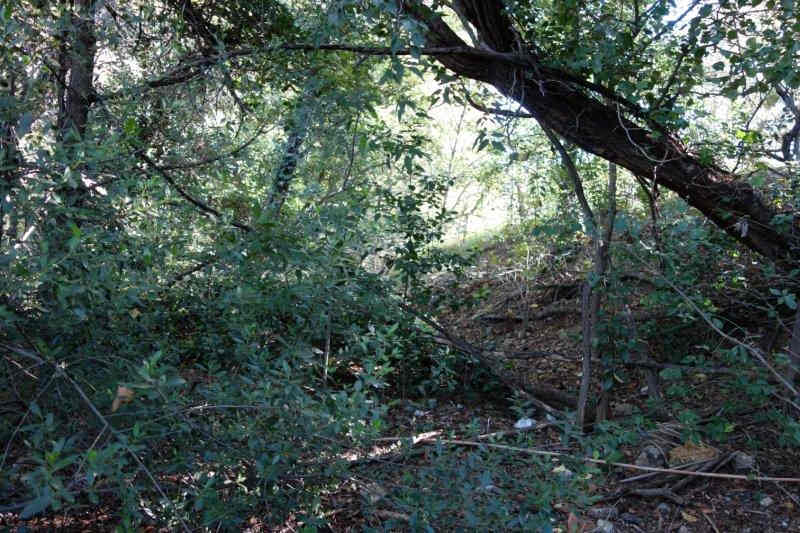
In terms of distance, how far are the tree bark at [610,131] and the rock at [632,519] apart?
181 centimetres

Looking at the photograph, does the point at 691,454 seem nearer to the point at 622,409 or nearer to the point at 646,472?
the point at 646,472

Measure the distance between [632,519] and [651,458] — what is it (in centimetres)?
58

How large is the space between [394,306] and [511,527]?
Answer: 2019 mm

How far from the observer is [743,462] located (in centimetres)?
398

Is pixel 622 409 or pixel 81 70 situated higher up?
pixel 81 70

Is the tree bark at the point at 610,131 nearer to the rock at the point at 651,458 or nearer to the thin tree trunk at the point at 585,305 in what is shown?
the thin tree trunk at the point at 585,305

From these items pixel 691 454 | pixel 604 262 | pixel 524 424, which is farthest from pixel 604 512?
pixel 604 262

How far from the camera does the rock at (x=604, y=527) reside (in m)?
3.55

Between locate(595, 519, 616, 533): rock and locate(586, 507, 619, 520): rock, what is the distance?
0.21 feet

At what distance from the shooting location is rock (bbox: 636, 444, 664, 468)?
414 centimetres

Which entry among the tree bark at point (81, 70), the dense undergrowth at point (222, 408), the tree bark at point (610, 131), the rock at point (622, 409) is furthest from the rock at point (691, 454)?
the tree bark at point (81, 70)

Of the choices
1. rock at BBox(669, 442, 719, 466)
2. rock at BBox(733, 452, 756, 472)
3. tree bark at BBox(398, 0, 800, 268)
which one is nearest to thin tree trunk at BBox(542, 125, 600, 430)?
tree bark at BBox(398, 0, 800, 268)

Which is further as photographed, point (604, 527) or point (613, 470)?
point (613, 470)

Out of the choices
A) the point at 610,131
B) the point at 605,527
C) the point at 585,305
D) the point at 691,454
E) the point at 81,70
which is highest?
the point at 81,70
